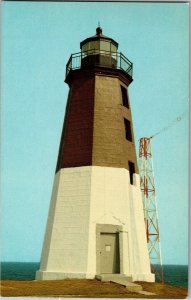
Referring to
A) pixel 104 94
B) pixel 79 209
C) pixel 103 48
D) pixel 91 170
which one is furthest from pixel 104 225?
pixel 103 48

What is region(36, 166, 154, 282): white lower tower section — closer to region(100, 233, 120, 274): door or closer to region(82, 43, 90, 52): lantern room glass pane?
region(100, 233, 120, 274): door

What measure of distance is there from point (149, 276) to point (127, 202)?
3.80 metres

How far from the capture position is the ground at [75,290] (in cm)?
1730

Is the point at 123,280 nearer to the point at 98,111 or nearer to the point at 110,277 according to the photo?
the point at 110,277

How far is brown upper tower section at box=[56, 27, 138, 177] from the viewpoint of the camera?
71.4 feet

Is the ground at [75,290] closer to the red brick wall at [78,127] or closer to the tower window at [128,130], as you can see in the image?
the red brick wall at [78,127]

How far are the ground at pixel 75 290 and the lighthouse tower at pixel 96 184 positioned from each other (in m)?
1.18

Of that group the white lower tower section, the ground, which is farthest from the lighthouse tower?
the ground

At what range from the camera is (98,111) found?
2228 cm

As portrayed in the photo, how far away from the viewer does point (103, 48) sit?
23422 mm

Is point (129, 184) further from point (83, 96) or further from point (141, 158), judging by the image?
point (141, 158)

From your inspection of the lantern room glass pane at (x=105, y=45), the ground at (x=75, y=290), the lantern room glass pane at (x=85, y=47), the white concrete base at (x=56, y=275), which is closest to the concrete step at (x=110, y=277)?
the ground at (x=75, y=290)

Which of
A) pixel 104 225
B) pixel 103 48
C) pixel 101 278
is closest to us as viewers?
pixel 101 278

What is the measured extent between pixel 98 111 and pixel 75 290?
29.8ft
